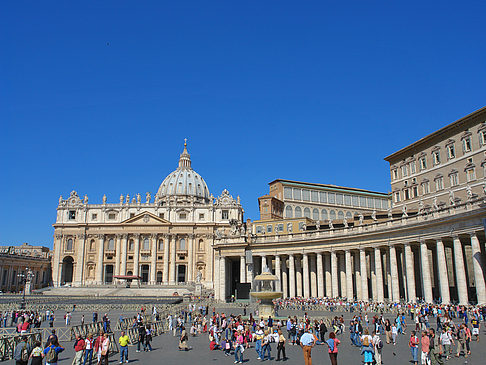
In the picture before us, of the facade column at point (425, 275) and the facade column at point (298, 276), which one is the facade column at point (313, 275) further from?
the facade column at point (425, 275)

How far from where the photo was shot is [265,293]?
31.8 metres

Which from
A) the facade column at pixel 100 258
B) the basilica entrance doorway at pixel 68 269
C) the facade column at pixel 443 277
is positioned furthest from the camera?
the basilica entrance doorway at pixel 68 269

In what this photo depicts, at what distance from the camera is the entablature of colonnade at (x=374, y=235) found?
3947 cm

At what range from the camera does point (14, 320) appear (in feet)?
118

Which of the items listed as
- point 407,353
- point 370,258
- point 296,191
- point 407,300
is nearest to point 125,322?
point 407,353

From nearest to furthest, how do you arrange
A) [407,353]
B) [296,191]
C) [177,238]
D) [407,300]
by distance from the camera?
1. [407,353]
2. [407,300]
3. [296,191]
4. [177,238]

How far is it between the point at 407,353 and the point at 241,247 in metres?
40.3

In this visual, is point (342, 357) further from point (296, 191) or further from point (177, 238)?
point (177, 238)

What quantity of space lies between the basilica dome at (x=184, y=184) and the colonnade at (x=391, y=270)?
90916 mm

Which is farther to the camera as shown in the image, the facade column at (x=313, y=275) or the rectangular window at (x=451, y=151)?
the facade column at (x=313, y=275)

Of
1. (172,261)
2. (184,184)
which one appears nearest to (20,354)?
(172,261)

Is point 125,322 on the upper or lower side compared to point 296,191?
lower

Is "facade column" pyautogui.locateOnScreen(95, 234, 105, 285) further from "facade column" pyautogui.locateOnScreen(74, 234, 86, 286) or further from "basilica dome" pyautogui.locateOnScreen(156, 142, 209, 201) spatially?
"basilica dome" pyautogui.locateOnScreen(156, 142, 209, 201)

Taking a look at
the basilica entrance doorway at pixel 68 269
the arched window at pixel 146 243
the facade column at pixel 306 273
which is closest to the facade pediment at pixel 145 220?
the arched window at pixel 146 243
